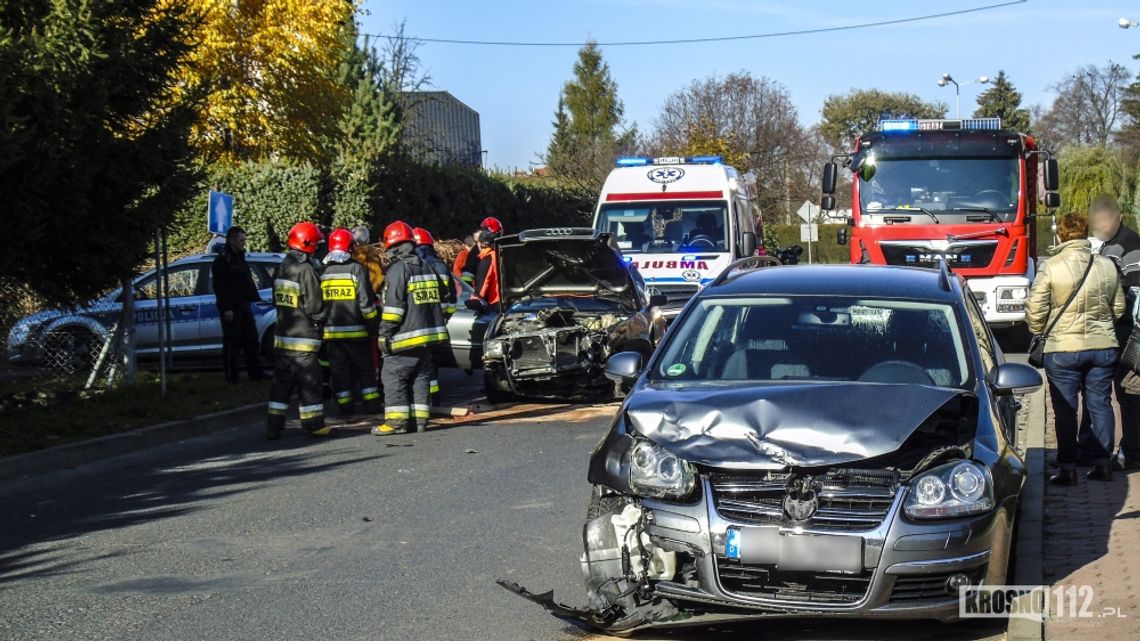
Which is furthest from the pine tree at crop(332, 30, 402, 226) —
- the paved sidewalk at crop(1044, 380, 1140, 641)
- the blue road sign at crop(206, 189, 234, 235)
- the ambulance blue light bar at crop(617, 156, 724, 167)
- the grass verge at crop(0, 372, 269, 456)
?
the paved sidewalk at crop(1044, 380, 1140, 641)

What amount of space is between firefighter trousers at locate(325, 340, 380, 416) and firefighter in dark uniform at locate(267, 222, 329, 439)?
96 cm

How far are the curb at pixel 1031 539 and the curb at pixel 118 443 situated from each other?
771 centimetres

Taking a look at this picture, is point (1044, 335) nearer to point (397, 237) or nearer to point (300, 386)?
point (397, 237)

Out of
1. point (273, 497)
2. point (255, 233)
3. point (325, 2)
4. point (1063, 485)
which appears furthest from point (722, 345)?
point (325, 2)

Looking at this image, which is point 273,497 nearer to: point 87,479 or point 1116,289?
point 87,479

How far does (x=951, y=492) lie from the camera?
209 inches

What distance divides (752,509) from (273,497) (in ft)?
16.0

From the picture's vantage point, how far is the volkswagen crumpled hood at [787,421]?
5.35 m

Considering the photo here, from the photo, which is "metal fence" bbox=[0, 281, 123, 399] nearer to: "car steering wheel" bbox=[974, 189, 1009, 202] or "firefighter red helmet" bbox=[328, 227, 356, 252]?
"firefighter red helmet" bbox=[328, 227, 356, 252]

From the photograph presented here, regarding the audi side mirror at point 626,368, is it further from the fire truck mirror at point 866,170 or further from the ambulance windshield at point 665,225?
the fire truck mirror at point 866,170

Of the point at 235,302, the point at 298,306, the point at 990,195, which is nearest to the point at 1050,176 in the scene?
the point at 990,195

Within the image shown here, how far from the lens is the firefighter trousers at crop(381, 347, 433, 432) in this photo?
1237 centimetres

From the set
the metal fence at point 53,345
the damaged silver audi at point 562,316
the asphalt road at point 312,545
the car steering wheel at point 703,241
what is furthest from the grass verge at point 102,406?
the car steering wheel at point 703,241

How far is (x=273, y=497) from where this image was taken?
9.25 meters
